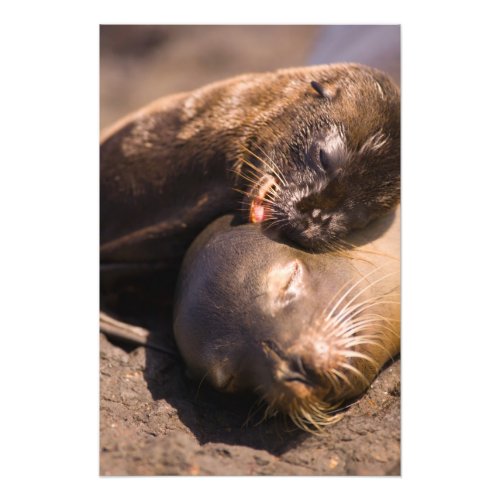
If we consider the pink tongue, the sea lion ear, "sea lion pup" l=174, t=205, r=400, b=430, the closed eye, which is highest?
the sea lion ear

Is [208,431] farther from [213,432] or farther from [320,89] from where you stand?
[320,89]

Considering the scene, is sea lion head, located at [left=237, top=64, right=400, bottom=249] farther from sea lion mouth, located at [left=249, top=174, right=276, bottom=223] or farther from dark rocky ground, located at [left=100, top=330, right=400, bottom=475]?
dark rocky ground, located at [left=100, top=330, right=400, bottom=475]

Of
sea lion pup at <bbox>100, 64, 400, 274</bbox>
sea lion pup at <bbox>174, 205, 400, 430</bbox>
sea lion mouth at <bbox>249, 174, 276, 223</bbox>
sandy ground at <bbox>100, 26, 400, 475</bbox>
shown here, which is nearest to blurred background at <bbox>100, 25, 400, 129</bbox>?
sea lion pup at <bbox>100, 64, 400, 274</bbox>

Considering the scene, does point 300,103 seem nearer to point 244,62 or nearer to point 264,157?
point 264,157

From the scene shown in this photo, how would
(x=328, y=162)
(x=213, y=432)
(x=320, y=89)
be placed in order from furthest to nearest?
(x=320, y=89) → (x=328, y=162) → (x=213, y=432)

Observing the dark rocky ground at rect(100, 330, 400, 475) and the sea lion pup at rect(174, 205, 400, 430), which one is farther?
the sea lion pup at rect(174, 205, 400, 430)

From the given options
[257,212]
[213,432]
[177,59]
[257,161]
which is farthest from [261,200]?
[177,59]

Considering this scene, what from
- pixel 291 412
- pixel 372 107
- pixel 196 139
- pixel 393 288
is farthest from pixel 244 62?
pixel 291 412
